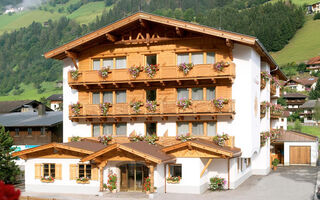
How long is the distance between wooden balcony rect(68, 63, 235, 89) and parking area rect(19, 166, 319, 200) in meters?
7.55

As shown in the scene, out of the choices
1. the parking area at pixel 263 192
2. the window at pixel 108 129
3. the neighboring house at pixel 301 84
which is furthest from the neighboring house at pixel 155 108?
the neighboring house at pixel 301 84

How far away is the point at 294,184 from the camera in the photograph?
34469 mm

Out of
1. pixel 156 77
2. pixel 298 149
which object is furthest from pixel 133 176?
pixel 298 149

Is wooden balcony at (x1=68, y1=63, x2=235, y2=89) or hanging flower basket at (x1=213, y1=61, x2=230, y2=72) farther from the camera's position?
wooden balcony at (x1=68, y1=63, x2=235, y2=89)

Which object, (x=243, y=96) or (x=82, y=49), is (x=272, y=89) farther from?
(x=82, y=49)

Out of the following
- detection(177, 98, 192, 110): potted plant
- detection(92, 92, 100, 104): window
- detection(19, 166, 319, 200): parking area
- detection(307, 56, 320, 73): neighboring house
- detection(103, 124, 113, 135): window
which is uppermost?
detection(307, 56, 320, 73): neighboring house

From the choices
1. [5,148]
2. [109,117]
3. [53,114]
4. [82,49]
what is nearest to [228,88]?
[109,117]

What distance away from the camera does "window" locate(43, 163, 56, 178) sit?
33062 mm

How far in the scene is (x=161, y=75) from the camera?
34.0 metres

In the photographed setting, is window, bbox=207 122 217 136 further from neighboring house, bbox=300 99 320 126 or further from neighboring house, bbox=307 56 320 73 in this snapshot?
neighboring house, bbox=307 56 320 73

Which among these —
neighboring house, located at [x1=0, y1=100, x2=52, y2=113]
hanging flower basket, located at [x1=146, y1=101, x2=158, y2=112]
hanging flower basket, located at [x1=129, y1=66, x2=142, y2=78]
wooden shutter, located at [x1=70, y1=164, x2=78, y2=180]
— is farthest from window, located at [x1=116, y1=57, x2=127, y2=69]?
neighboring house, located at [x1=0, y1=100, x2=52, y2=113]

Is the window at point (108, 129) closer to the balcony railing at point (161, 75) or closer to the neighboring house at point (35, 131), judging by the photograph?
the balcony railing at point (161, 75)

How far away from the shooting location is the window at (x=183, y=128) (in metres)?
34.6

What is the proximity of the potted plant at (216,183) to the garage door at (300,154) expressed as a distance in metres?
17.3
